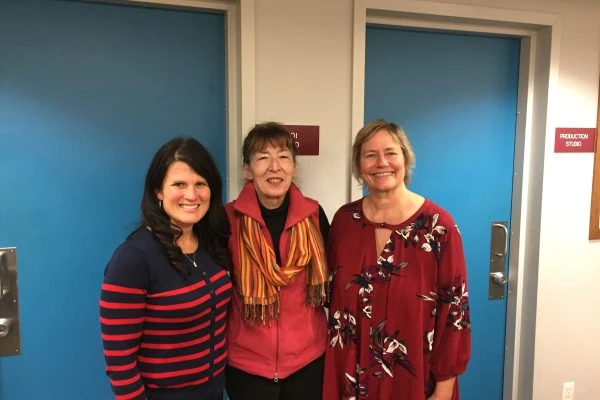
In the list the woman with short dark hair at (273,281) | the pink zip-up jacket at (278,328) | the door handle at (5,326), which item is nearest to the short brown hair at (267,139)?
the woman with short dark hair at (273,281)

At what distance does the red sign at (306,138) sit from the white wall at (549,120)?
3 cm

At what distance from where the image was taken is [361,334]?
1461 millimetres

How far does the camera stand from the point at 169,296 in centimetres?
123

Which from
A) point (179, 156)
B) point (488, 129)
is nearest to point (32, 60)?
point (179, 156)

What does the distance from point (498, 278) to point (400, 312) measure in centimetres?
109

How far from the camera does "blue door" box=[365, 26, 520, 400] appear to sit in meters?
2.04

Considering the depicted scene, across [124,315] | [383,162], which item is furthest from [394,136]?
[124,315]

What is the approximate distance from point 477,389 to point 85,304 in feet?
6.33

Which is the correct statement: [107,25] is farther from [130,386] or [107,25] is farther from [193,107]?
[130,386]

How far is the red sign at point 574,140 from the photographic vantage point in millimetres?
2117

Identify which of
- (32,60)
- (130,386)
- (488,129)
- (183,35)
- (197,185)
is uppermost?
(183,35)

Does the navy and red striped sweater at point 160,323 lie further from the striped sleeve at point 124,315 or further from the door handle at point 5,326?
the door handle at point 5,326

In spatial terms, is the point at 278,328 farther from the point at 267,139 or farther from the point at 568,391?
the point at 568,391

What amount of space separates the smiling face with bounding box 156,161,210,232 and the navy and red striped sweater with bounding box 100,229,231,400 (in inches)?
4.0
